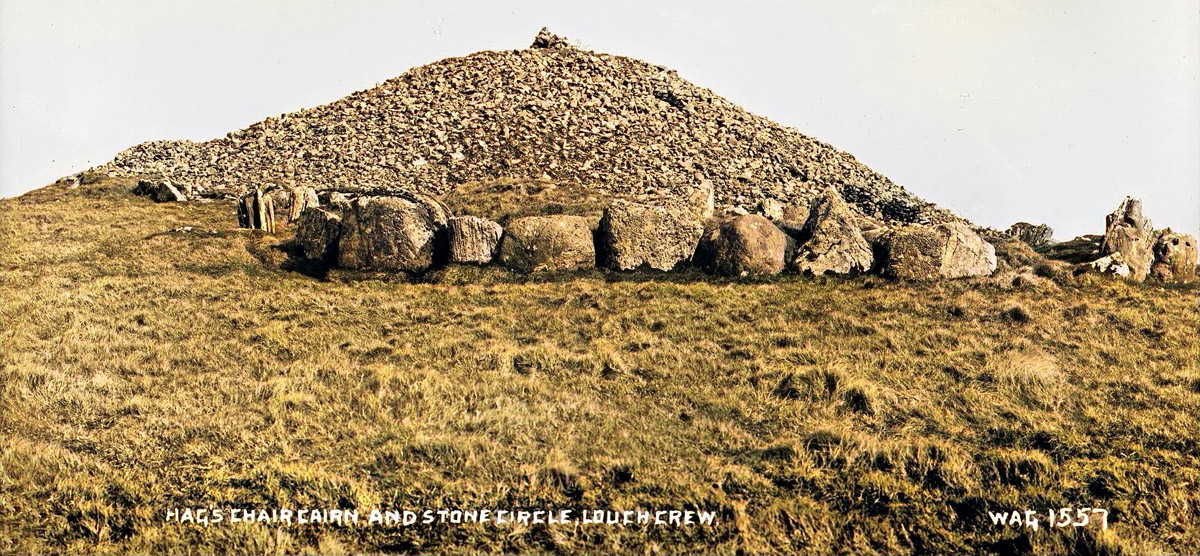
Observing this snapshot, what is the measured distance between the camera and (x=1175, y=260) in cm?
2747

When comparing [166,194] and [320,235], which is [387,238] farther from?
[166,194]

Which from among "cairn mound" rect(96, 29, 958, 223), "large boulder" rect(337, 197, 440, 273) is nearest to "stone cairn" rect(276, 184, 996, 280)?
"large boulder" rect(337, 197, 440, 273)

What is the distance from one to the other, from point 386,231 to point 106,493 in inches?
621

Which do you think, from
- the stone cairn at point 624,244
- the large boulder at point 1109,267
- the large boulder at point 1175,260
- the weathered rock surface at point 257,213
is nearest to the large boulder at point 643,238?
the stone cairn at point 624,244

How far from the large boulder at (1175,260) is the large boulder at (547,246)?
2350 cm

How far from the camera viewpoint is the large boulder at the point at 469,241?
25375mm

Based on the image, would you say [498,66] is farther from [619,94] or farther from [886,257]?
[886,257]

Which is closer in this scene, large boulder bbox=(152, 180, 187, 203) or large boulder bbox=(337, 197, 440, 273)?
large boulder bbox=(337, 197, 440, 273)

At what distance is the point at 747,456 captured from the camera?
11.8 metres

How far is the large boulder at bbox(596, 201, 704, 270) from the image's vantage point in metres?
25.5

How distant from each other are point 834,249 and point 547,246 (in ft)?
36.6

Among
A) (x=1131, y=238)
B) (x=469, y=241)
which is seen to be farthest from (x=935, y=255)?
(x=469, y=241)

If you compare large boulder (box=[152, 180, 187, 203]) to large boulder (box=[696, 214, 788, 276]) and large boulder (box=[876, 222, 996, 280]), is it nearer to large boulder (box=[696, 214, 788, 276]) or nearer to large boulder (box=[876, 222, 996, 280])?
large boulder (box=[696, 214, 788, 276])

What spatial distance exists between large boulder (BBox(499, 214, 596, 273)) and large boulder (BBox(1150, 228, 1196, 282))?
2350 cm
